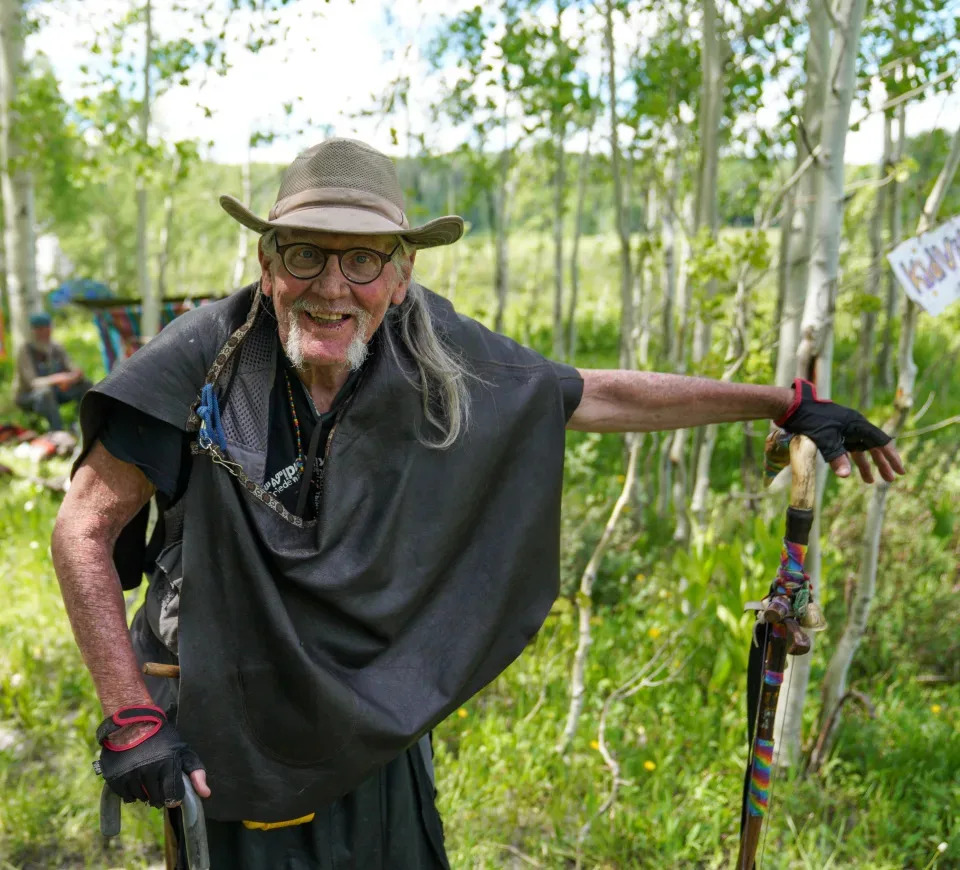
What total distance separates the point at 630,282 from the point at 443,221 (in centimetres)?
426

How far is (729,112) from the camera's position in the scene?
21.0 feet

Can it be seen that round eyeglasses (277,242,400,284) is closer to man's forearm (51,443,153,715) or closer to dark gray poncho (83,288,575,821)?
dark gray poncho (83,288,575,821)

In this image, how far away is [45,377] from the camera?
29.8 ft

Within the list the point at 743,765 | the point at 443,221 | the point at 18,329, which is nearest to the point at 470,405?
the point at 443,221

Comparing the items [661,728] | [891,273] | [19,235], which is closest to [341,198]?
[661,728]

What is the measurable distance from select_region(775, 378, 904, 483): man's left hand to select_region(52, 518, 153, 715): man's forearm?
1572mm

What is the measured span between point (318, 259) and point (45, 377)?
27.0 feet

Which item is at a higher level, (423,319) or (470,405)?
(423,319)

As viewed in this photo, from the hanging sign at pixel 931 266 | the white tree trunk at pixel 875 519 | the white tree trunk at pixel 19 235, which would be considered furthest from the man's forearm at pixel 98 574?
the white tree trunk at pixel 19 235

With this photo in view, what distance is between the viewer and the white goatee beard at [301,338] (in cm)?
192

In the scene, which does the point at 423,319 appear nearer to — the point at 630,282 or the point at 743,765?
the point at 743,765

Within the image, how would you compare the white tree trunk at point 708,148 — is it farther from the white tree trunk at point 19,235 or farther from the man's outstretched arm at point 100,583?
the white tree trunk at point 19,235

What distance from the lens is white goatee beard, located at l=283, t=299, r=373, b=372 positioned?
1.92 metres

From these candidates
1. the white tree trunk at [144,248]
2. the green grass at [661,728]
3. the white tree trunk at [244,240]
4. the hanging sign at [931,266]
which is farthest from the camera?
the white tree trunk at [244,240]
